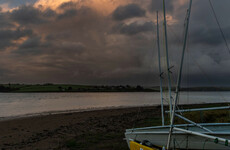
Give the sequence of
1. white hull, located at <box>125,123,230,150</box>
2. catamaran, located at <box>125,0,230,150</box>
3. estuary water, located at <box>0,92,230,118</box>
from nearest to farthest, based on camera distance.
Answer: catamaran, located at <box>125,0,230,150</box> → white hull, located at <box>125,123,230,150</box> → estuary water, located at <box>0,92,230,118</box>

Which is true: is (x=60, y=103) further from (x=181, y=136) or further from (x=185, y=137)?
(x=185, y=137)

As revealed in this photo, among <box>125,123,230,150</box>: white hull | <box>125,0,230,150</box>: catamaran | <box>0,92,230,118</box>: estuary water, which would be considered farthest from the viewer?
<box>0,92,230,118</box>: estuary water

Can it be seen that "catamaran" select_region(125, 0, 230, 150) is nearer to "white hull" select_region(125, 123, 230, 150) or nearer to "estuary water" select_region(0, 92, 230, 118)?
"white hull" select_region(125, 123, 230, 150)

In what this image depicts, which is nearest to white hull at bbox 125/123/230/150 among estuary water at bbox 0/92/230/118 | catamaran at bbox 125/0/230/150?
catamaran at bbox 125/0/230/150

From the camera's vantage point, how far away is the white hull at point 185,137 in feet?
20.9

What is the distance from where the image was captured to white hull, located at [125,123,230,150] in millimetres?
6382

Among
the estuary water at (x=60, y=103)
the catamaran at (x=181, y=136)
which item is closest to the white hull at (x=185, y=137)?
the catamaran at (x=181, y=136)

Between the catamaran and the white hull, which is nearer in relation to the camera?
the catamaran

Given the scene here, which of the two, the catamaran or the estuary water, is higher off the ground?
the catamaran

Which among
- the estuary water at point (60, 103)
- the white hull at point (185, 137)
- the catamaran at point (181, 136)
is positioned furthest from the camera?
the estuary water at point (60, 103)

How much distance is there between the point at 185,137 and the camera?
6.90 metres

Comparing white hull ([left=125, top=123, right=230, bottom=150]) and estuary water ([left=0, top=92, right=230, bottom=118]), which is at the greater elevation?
white hull ([left=125, top=123, right=230, bottom=150])

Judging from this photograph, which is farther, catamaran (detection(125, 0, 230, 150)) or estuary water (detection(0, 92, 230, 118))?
estuary water (detection(0, 92, 230, 118))

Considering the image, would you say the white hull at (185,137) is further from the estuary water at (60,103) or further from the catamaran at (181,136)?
the estuary water at (60,103)
